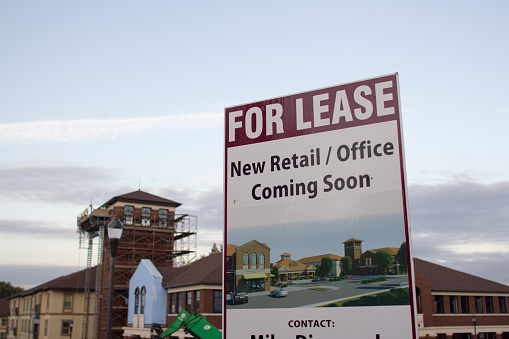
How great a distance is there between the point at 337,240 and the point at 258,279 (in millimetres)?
1811

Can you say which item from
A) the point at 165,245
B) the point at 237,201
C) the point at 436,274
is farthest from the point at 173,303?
A: the point at 237,201

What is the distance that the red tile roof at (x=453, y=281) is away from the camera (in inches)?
1665

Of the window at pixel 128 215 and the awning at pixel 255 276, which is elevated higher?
the window at pixel 128 215

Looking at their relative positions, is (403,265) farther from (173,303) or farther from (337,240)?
(173,303)

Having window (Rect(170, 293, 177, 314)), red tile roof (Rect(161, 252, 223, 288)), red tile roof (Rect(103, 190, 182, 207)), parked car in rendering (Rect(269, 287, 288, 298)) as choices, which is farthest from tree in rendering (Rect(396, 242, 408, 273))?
red tile roof (Rect(103, 190, 182, 207))

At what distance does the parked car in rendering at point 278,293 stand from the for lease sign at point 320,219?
19 millimetres

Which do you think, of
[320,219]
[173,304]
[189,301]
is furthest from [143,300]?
[320,219]

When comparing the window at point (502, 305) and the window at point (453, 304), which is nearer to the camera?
the window at point (453, 304)

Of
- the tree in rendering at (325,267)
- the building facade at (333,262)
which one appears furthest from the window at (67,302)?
the tree in rendering at (325,267)

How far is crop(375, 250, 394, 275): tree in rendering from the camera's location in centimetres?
884

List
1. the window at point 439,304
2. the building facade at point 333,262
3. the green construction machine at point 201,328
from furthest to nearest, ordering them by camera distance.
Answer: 1. the window at point 439,304
2. the green construction machine at point 201,328
3. the building facade at point 333,262

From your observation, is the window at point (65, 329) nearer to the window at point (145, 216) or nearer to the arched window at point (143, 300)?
the window at point (145, 216)

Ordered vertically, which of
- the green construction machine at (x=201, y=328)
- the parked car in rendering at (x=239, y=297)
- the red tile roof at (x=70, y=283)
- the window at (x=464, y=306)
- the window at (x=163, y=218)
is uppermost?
the window at (x=163, y=218)

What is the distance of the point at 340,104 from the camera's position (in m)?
9.98
